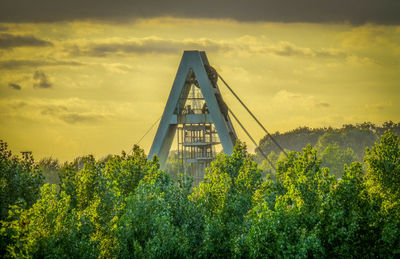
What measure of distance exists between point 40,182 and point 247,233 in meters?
16.2

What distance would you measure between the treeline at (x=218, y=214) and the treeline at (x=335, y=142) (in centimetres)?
7431

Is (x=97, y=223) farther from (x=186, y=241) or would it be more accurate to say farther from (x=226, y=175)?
(x=226, y=175)

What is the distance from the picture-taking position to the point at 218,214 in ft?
152

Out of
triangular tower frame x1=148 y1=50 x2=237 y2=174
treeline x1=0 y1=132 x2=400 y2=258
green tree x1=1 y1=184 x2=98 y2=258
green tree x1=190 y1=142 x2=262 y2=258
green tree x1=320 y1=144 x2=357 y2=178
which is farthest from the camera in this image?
green tree x1=320 y1=144 x2=357 y2=178

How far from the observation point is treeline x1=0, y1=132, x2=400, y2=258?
42.3 m

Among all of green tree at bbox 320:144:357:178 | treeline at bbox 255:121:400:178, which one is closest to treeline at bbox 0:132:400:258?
treeline at bbox 255:121:400:178

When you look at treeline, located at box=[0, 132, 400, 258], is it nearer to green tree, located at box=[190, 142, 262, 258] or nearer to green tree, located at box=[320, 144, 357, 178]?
green tree, located at box=[190, 142, 262, 258]

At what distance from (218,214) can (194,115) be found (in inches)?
975

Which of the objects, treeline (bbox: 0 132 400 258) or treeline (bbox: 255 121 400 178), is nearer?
treeline (bbox: 0 132 400 258)

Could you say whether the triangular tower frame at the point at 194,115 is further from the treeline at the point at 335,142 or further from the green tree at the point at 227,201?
the treeline at the point at 335,142

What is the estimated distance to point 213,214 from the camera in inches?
1853

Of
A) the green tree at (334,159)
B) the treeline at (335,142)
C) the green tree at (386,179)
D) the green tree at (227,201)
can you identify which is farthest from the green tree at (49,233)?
the green tree at (334,159)

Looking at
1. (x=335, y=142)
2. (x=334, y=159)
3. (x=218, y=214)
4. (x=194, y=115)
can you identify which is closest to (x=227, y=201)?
(x=218, y=214)

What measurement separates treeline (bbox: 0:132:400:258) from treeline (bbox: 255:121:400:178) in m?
74.3
